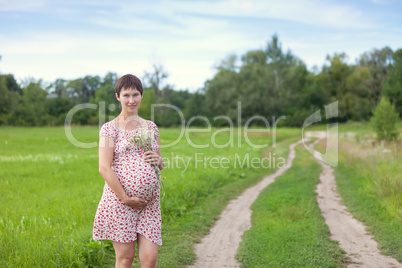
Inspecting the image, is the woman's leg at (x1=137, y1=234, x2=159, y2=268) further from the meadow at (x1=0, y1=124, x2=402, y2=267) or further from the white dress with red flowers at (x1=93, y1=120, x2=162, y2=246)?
the meadow at (x1=0, y1=124, x2=402, y2=267)

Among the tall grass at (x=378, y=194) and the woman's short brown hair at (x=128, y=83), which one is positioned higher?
the woman's short brown hair at (x=128, y=83)

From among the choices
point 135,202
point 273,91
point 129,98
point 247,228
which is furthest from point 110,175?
point 273,91

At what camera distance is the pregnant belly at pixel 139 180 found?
3.74 meters

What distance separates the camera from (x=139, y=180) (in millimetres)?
3752

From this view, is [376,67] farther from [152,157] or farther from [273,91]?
[152,157]

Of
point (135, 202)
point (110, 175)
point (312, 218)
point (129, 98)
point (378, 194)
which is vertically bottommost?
point (312, 218)

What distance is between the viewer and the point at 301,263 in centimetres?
611

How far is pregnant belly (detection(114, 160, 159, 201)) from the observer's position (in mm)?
3740

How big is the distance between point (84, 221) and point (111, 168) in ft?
14.1

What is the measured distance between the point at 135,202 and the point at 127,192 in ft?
0.43

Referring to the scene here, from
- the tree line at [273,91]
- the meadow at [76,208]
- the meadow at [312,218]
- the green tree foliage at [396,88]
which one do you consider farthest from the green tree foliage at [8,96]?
the green tree foliage at [396,88]

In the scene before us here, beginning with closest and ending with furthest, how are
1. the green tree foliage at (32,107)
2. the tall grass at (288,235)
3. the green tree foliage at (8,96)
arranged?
the tall grass at (288,235), the green tree foliage at (8,96), the green tree foliage at (32,107)

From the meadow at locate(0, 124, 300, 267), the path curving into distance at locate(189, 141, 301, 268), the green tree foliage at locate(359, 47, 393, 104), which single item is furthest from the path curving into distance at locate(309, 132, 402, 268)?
the green tree foliage at locate(359, 47, 393, 104)

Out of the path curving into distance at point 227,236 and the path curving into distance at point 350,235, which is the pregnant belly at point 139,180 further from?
the path curving into distance at point 350,235
